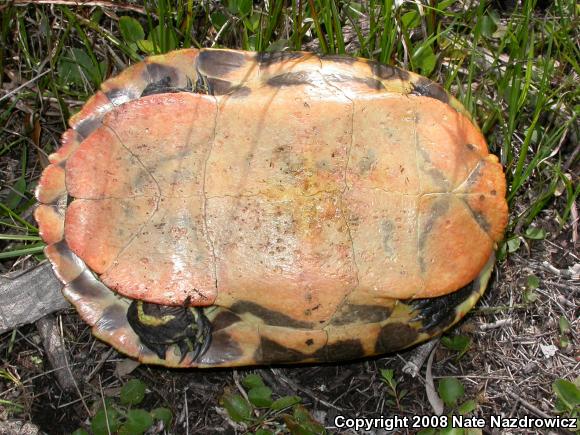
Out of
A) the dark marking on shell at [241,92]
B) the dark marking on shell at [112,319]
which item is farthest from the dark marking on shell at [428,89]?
the dark marking on shell at [112,319]

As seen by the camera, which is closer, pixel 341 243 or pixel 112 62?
pixel 341 243

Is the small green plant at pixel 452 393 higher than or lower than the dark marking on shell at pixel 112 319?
lower

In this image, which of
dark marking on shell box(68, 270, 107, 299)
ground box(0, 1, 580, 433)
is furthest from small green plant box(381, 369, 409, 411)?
dark marking on shell box(68, 270, 107, 299)

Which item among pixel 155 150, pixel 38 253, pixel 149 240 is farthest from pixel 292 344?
pixel 38 253

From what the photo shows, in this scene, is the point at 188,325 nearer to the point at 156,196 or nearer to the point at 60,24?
the point at 156,196

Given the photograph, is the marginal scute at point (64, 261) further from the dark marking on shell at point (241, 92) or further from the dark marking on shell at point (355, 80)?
the dark marking on shell at point (355, 80)
